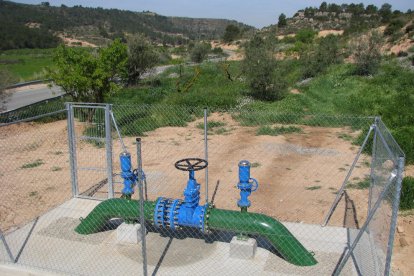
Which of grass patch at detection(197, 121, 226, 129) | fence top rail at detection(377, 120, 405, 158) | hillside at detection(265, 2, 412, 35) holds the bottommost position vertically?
grass patch at detection(197, 121, 226, 129)

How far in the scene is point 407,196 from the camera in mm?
7566

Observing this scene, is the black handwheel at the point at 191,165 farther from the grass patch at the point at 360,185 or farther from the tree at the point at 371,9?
the tree at the point at 371,9

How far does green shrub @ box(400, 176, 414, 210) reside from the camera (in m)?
7.40

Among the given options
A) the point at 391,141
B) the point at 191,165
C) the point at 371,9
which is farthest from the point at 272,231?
the point at 371,9

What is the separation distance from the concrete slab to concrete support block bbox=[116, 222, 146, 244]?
8cm

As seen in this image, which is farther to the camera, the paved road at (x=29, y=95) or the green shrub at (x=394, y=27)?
the green shrub at (x=394, y=27)

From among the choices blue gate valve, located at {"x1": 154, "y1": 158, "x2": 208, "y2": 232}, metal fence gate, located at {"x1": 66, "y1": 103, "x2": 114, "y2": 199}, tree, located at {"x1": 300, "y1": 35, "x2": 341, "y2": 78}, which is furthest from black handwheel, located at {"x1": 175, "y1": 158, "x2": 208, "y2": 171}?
tree, located at {"x1": 300, "y1": 35, "x2": 341, "y2": 78}

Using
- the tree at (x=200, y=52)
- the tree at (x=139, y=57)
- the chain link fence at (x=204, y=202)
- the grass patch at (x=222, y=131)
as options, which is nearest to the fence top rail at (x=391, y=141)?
the chain link fence at (x=204, y=202)

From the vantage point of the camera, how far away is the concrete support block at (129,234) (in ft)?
19.9

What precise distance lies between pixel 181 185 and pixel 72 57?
811 cm

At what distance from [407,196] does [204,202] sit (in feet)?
12.6

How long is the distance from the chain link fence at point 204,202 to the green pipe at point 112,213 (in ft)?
0.07

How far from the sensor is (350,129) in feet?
45.4

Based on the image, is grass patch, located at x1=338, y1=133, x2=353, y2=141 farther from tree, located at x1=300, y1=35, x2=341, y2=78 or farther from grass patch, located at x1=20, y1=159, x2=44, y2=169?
tree, located at x1=300, y1=35, x2=341, y2=78
